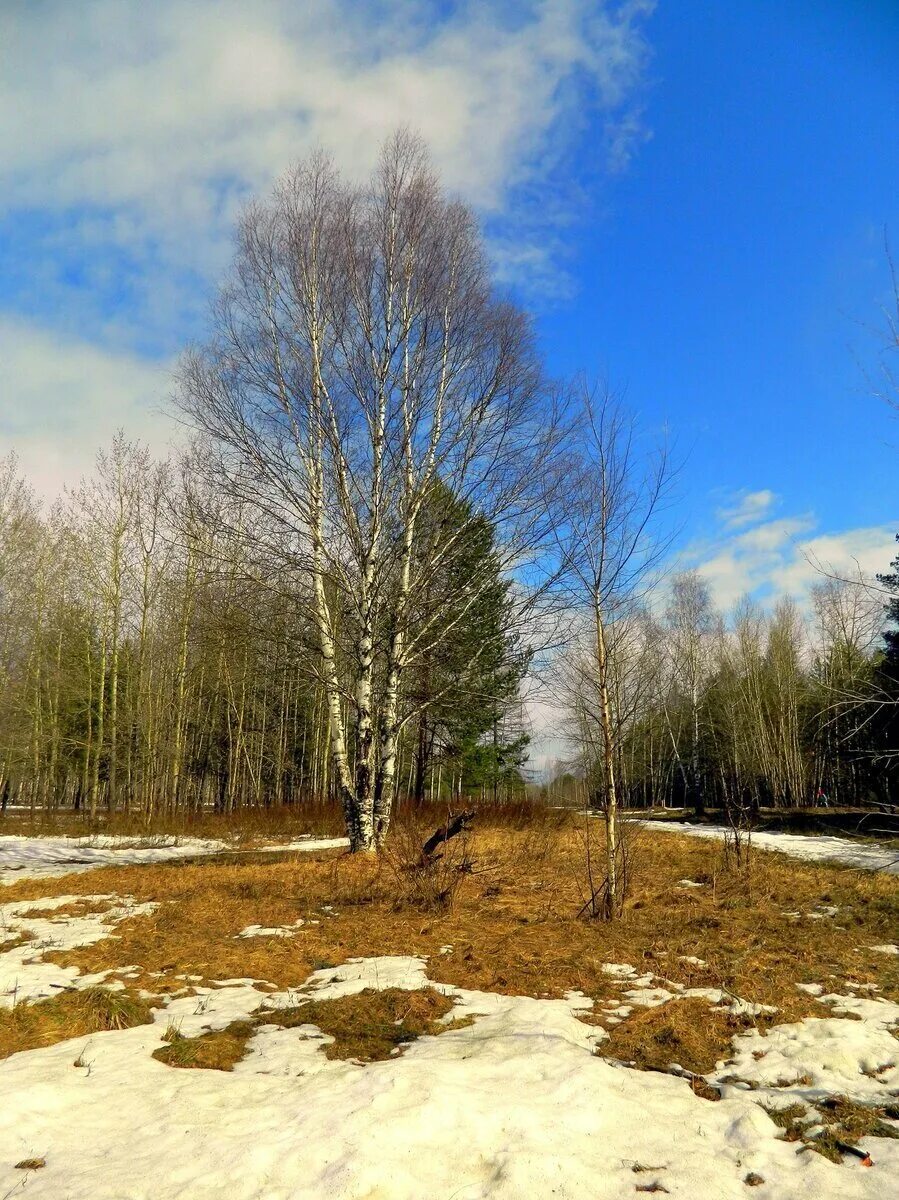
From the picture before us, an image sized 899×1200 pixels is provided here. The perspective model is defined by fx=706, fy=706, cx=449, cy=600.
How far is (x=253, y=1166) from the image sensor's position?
2.60m

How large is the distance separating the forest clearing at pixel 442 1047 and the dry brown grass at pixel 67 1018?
18mm

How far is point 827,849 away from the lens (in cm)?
1359

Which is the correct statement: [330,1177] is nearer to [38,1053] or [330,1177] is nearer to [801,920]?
[38,1053]

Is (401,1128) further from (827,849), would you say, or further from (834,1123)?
(827,849)

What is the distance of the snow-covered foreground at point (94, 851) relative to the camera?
1098 centimetres

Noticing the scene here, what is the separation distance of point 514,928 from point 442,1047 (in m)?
2.97

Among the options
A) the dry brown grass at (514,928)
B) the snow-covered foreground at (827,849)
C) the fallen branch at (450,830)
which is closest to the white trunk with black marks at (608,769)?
the dry brown grass at (514,928)

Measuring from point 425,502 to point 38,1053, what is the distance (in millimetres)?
8763

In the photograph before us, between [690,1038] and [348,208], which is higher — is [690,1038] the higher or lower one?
the lower one

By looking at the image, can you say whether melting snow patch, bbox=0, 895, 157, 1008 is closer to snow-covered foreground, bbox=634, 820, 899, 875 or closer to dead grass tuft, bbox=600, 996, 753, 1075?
dead grass tuft, bbox=600, 996, 753, 1075

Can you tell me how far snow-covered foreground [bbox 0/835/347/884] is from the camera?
11.0 m

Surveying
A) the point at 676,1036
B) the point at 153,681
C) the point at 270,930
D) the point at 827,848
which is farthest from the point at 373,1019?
the point at 153,681

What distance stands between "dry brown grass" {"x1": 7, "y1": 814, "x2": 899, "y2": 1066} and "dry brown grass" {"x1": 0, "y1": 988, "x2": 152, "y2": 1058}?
446 mm

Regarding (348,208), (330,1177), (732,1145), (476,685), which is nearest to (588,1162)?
(732,1145)
